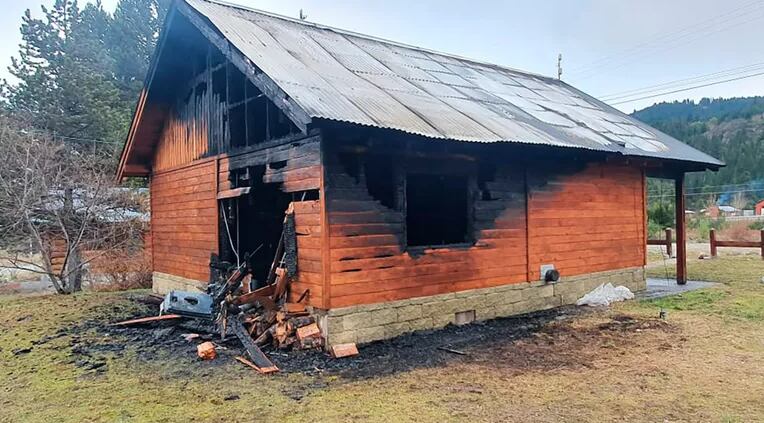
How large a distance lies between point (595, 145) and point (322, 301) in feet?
16.3

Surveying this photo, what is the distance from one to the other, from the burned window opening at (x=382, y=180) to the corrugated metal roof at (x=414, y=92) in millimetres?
706

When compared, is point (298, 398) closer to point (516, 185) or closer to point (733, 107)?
point (516, 185)

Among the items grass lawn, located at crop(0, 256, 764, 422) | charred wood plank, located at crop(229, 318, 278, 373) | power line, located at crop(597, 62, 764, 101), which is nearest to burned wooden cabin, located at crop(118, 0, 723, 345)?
charred wood plank, located at crop(229, 318, 278, 373)

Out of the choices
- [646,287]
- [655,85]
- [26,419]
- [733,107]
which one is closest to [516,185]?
[646,287]

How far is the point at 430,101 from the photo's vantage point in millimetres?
7531

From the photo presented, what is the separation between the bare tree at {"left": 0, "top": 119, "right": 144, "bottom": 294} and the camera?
1234 cm

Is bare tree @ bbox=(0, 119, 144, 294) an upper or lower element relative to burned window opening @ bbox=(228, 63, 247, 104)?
lower

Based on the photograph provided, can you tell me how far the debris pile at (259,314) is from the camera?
237 inches

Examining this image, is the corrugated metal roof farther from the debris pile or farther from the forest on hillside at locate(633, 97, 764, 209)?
Answer: the forest on hillside at locate(633, 97, 764, 209)

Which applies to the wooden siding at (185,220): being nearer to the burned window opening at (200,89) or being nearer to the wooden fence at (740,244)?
the burned window opening at (200,89)

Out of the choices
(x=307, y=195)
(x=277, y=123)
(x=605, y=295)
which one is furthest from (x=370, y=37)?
(x=605, y=295)

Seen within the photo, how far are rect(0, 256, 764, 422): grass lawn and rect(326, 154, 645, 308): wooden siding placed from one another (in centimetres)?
108

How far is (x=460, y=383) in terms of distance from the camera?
4926 mm

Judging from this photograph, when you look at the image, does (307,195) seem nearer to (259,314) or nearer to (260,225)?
(259,314)
